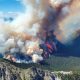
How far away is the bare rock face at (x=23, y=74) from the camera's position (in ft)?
414

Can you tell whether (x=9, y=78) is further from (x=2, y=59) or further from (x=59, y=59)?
(x=59, y=59)

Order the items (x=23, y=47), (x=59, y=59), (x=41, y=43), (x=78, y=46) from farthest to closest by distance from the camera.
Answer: (x=78, y=46)
(x=59, y=59)
(x=23, y=47)
(x=41, y=43)

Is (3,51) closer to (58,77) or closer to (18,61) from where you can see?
(18,61)

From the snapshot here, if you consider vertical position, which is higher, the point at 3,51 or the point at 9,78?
the point at 3,51

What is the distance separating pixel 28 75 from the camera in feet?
413

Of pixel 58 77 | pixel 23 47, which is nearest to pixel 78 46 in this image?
pixel 58 77

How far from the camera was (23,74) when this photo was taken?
125812mm

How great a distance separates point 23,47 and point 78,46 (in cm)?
3636

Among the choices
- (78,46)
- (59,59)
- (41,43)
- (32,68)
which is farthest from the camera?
(78,46)

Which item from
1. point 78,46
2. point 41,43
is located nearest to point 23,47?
point 41,43

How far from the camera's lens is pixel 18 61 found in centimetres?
13112

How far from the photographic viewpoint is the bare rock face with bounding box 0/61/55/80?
126m

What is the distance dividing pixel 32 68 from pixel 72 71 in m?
14.3

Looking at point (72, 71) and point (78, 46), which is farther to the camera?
point (78, 46)
